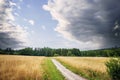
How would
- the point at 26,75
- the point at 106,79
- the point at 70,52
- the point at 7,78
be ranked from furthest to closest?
the point at 70,52 → the point at 106,79 → the point at 26,75 → the point at 7,78

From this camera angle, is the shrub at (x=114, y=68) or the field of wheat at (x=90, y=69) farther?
the field of wheat at (x=90, y=69)

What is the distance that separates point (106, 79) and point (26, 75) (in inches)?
287

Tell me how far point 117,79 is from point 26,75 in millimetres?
7642

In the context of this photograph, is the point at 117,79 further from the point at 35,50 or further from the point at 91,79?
the point at 35,50

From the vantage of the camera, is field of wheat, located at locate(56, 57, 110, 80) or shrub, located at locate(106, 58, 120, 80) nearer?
shrub, located at locate(106, 58, 120, 80)

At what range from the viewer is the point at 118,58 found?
14.9 meters

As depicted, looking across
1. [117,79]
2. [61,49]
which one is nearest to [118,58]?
[117,79]

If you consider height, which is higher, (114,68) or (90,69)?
(114,68)

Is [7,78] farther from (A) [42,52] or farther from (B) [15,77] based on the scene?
(A) [42,52]

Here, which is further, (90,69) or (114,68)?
(90,69)

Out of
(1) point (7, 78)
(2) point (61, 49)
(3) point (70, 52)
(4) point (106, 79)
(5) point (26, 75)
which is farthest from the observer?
(2) point (61, 49)

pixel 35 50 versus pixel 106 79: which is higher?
pixel 35 50

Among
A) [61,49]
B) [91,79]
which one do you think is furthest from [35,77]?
[61,49]

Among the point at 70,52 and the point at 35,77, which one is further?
the point at 70,52
